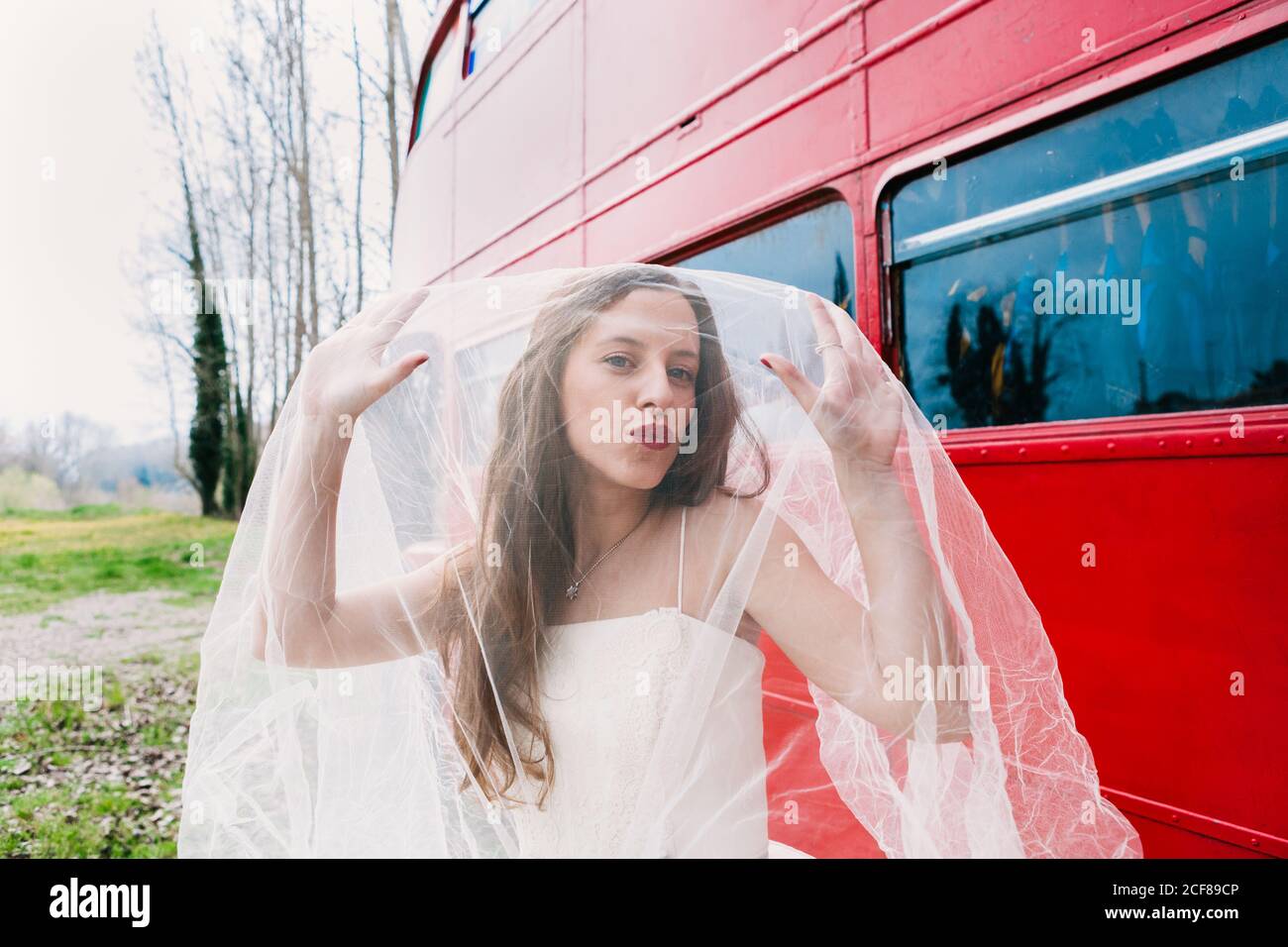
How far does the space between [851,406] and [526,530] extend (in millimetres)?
581

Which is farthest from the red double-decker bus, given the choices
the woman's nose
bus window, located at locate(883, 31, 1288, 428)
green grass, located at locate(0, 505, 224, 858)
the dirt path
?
the dirt path

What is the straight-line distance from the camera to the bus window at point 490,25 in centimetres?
378

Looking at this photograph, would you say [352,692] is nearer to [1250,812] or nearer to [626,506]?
[626,506]

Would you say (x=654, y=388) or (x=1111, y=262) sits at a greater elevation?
(x=1111, y=262)

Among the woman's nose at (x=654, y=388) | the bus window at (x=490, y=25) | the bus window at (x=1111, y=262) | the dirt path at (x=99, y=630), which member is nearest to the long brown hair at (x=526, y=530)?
the woman's nose at (x=654, y=388)

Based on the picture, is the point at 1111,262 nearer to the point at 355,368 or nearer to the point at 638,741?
the point at 638,741

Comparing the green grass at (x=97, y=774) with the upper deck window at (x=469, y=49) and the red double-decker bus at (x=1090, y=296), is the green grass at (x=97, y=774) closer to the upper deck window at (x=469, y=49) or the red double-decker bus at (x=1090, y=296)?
the red double-decker bus at (x=1090, y=296)

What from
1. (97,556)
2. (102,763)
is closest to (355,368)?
(102,763)

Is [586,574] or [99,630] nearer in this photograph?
[586,574]

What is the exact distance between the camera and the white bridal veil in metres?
1.16

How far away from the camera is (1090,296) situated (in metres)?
1.61

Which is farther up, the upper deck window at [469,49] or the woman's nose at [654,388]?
the upper deck window at [469,49]

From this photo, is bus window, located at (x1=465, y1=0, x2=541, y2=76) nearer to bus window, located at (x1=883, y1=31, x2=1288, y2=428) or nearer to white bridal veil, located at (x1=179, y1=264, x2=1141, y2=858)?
bus window, located at (x1=883, y1=31, x2=1288, y2=428)

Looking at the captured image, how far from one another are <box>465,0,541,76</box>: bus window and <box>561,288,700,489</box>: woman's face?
311 centimetres
